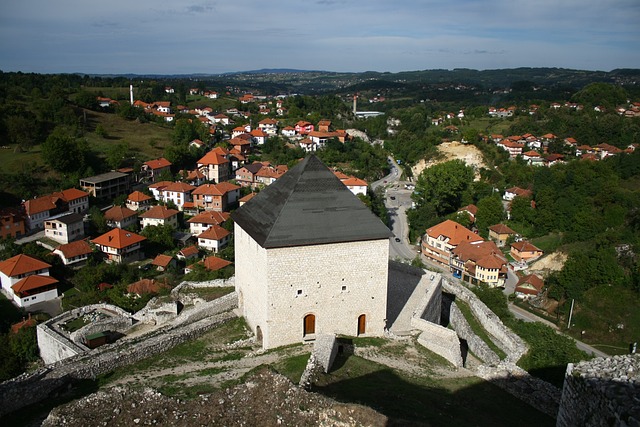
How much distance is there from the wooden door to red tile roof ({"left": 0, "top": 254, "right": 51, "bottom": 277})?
86.6 feet

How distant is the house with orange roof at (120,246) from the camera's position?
40.0 metres

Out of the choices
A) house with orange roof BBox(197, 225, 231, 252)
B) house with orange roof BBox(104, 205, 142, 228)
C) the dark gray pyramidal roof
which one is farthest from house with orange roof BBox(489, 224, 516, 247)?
the dark gray pyramidal roof

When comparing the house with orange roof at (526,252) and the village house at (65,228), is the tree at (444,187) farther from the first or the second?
the village house at (65,228)

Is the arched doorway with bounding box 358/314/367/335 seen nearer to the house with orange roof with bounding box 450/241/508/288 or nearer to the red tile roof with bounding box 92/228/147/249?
the house with orange roof with bounding box 450/241/508/288

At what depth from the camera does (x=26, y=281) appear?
1304 inches

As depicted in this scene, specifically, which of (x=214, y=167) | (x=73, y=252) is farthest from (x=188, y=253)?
(x=214, y=167)

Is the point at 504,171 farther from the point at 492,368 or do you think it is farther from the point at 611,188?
the point at 492,368

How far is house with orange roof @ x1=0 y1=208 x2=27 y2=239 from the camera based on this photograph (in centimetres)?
4194

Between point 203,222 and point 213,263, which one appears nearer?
point 213,263

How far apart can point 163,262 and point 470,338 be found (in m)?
26.1

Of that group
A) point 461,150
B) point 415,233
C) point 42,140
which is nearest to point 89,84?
point 42,140

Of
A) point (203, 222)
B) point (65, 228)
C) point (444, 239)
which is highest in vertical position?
point (65, 228)

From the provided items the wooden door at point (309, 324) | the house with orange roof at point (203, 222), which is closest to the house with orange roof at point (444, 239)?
the house with orange roof at point (203, 222)

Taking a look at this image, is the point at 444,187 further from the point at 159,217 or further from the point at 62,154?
the point at 62,154
